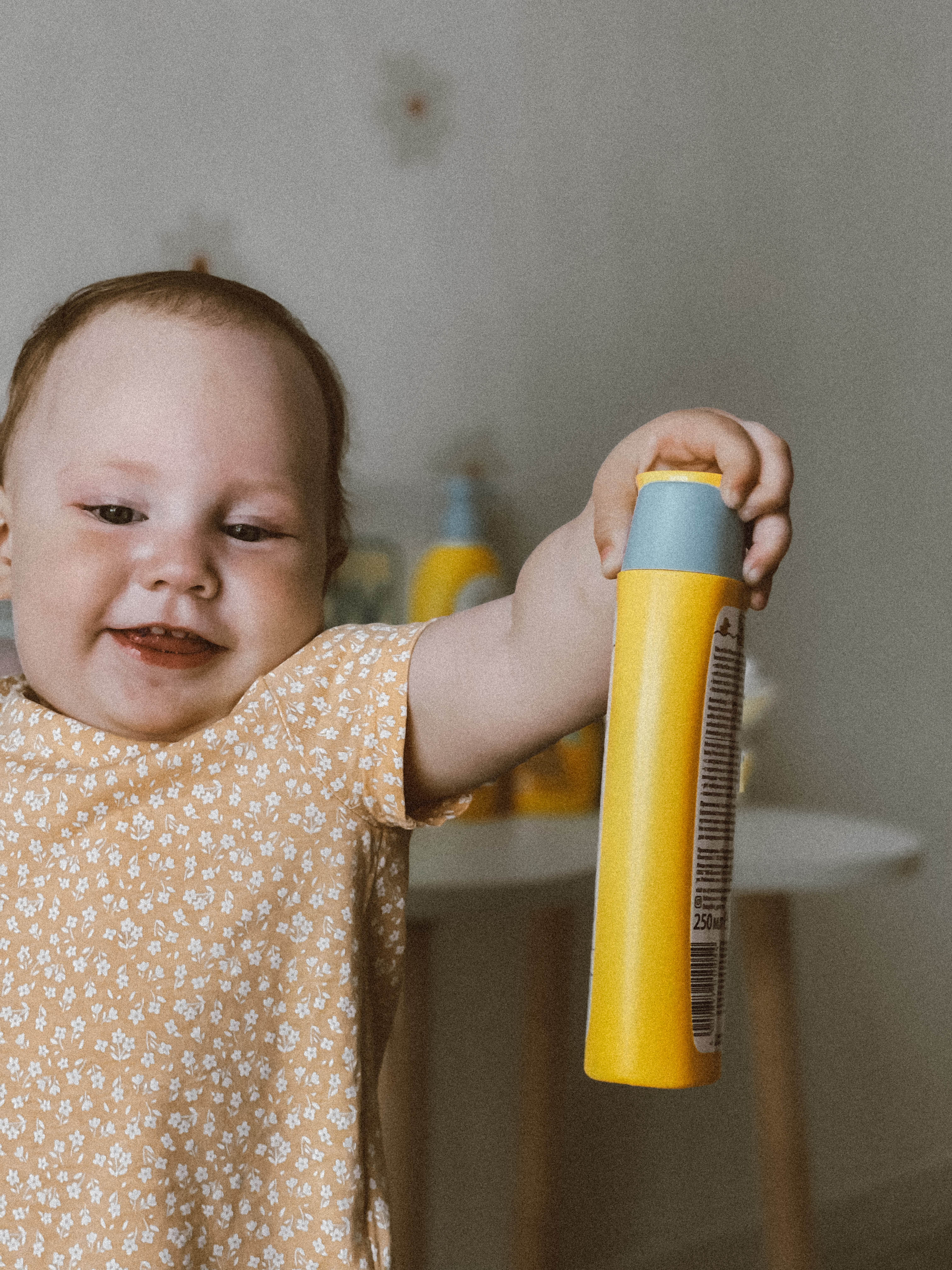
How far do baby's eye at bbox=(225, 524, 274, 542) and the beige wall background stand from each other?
36 cm

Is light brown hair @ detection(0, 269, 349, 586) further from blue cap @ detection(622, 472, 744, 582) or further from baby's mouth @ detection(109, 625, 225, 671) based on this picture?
blue cap @ detection(622, 472, 744, 582)

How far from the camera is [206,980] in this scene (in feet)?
1.71

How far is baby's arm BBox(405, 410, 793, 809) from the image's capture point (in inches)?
16.9

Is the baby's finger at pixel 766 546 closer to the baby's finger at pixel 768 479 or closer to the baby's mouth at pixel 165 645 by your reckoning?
the baby's finger at pixel 768 479

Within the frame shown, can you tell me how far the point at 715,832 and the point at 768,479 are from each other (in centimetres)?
12

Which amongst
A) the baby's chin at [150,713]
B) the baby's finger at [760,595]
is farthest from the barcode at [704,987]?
the baby's chin at [150,713]

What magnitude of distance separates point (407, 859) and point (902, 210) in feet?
3.87

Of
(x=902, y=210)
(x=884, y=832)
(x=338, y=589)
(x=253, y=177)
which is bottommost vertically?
(x=884, y=832)

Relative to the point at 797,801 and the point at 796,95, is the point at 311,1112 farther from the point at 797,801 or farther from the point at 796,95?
the point at 796,95

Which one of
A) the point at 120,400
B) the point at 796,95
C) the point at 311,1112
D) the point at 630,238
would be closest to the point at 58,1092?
the point at 311,1112

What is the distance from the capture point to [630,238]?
1258 mm

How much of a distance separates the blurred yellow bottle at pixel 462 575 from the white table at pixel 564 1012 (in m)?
0.02

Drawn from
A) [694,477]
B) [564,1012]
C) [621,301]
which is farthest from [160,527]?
[621,301]

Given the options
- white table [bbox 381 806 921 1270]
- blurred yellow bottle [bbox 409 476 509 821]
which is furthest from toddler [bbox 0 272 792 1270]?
blurred yellow bottle [bbox 409 476 509 821]
